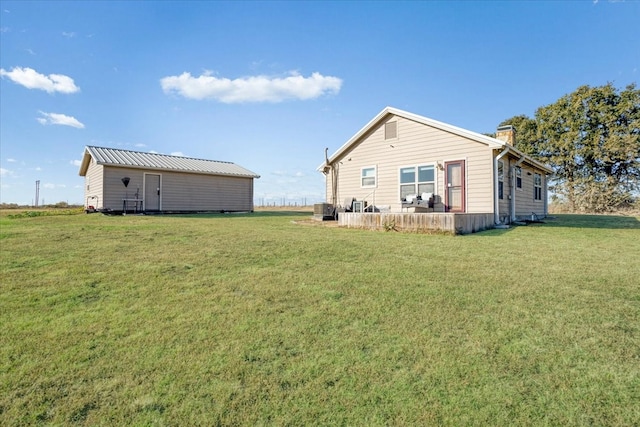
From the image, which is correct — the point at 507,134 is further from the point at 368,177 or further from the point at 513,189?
the point at 368,177

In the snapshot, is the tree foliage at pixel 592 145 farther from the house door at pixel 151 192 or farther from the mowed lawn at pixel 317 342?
the house door at pixel 151 192

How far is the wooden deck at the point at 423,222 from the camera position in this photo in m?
7.96

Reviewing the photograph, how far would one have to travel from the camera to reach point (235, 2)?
1084 cm

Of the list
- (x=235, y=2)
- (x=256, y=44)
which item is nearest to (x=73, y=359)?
(x=235, y=2)

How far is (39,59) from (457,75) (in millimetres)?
18923

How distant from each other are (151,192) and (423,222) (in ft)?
50.7

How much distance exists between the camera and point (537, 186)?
16.5m

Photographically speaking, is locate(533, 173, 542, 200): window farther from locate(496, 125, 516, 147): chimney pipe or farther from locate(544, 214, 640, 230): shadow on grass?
locate(496, 125, 516, 147): chimney pipe

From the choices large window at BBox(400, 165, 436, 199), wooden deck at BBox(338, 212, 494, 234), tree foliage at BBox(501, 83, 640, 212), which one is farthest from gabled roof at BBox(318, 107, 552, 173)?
tree foliage at BBox(501, 83, 640, 212)

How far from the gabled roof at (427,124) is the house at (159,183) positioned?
8850mm

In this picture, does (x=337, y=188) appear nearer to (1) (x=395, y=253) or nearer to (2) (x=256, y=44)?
(2) (x=256, y=44)

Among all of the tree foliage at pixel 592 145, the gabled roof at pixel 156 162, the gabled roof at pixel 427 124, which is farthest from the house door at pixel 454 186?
the tree foliage at pixel 592 145

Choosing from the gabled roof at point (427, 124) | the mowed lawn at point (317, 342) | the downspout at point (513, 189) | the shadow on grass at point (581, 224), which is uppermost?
the gabled roof at point (427, 124)

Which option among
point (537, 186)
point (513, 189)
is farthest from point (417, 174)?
point (537, 186)
